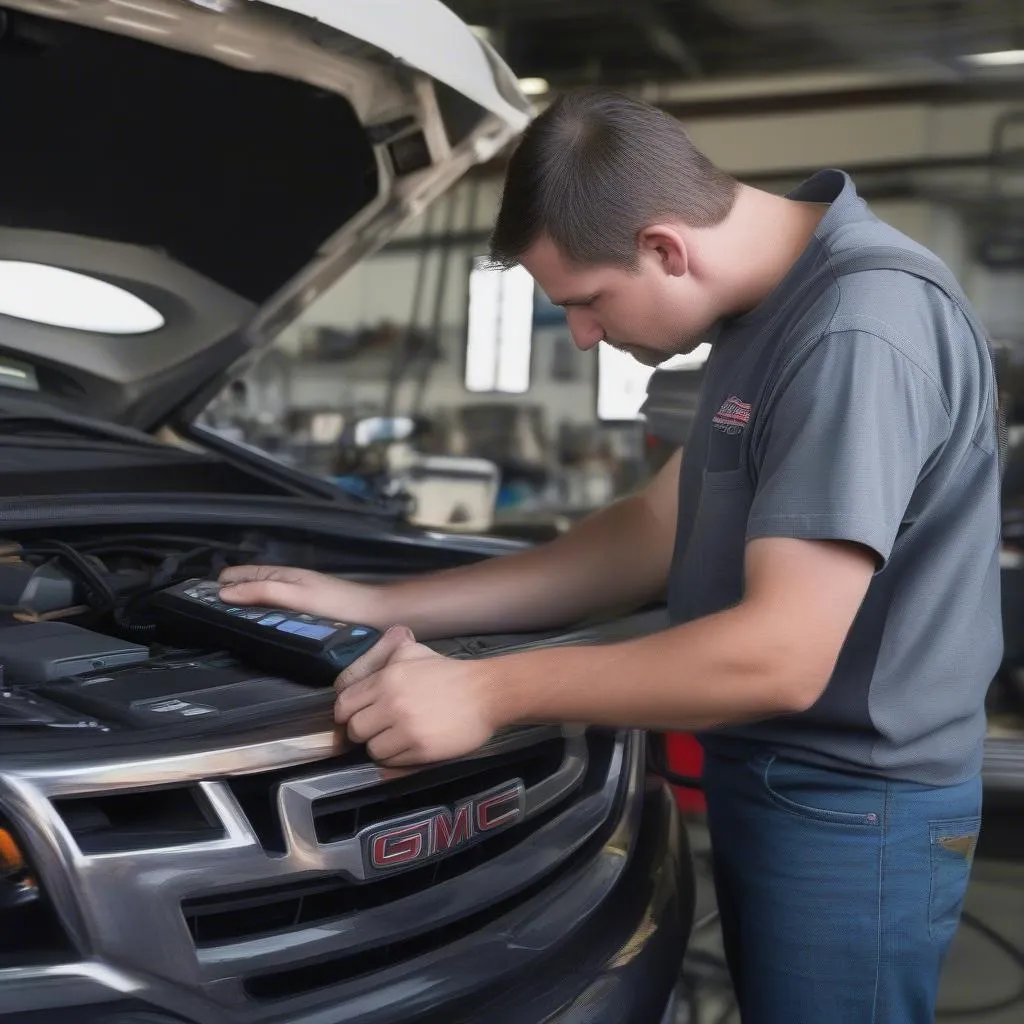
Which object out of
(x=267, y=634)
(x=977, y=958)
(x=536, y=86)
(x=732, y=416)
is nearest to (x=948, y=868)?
(x=732, y=416)

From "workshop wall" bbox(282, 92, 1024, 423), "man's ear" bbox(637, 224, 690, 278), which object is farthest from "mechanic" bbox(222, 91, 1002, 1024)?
"workshop wall" bbox(282, 92, 1024, 423)

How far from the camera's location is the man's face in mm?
1290

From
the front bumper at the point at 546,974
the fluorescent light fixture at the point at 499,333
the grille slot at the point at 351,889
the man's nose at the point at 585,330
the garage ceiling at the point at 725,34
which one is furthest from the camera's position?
the fluorescent light fixture at the point at 499,333

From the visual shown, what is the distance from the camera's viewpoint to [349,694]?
1.23 meters

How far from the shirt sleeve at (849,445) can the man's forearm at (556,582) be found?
59 cm

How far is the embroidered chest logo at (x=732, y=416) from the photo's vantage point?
130 centimetres

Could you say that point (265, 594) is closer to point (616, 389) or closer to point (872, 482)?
point (872, 482)

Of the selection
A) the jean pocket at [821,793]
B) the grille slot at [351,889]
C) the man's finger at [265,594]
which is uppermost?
the man's finger at [265,594]

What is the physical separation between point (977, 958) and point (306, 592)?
→ 2046 millimetres

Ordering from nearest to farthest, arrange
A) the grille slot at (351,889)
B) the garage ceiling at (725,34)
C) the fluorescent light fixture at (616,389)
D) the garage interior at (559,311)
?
the grille slot at (351,889) < the garage interior at (559,311) < the garage ceiling at (725,34) < the fluorescent light fixture at (616,389)

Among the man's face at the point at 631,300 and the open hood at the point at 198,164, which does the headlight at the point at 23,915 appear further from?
the open hood at the point at 198,164

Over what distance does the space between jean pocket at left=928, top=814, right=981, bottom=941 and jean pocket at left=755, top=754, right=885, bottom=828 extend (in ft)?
0.24

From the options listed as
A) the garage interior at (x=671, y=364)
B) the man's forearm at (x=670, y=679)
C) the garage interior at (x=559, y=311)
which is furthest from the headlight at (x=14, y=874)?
the garage interior at (x=559, y=311)

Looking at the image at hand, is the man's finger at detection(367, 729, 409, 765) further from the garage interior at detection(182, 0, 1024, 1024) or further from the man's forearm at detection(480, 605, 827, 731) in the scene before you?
the garage interior at detection(182, 0, 1024, 1024)
